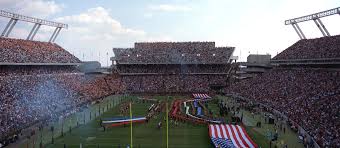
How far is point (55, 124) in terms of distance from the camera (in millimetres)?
35719

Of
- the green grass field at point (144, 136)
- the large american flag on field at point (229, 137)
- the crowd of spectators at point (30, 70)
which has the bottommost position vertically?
the green grass field at point (144, 136)

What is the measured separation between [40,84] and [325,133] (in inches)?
1310

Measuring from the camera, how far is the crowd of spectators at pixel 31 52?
150ft

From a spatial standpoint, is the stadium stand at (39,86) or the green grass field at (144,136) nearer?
the green grass field at (144,136)

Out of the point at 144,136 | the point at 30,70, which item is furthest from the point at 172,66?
the point at 144,136

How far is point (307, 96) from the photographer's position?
37219 mm

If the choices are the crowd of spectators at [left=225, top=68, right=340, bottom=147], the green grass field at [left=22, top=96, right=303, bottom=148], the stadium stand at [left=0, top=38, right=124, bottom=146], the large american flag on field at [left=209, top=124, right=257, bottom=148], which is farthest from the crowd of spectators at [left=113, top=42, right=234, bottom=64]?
the large american flag on field at [left=209, top=124, right=257, bottom=148]

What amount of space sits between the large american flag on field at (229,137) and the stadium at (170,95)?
0.25 feet

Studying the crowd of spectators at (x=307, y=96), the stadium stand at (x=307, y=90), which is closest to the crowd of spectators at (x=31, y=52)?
the stadium stand at (x=307, y=90)

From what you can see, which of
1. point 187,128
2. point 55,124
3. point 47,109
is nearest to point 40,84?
point 47,109

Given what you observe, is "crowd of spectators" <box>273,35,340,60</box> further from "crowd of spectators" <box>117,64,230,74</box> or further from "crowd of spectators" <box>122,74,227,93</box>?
"crowd of spectators" <box>117,64,230,74</box>

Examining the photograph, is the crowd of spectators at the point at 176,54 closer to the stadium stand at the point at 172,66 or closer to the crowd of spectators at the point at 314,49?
the stadium stand at the point at 172,66

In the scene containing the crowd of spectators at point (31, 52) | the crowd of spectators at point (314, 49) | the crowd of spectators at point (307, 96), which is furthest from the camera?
the crowd of spectators at point (31, 52)

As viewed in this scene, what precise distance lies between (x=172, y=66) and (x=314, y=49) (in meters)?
34.0
